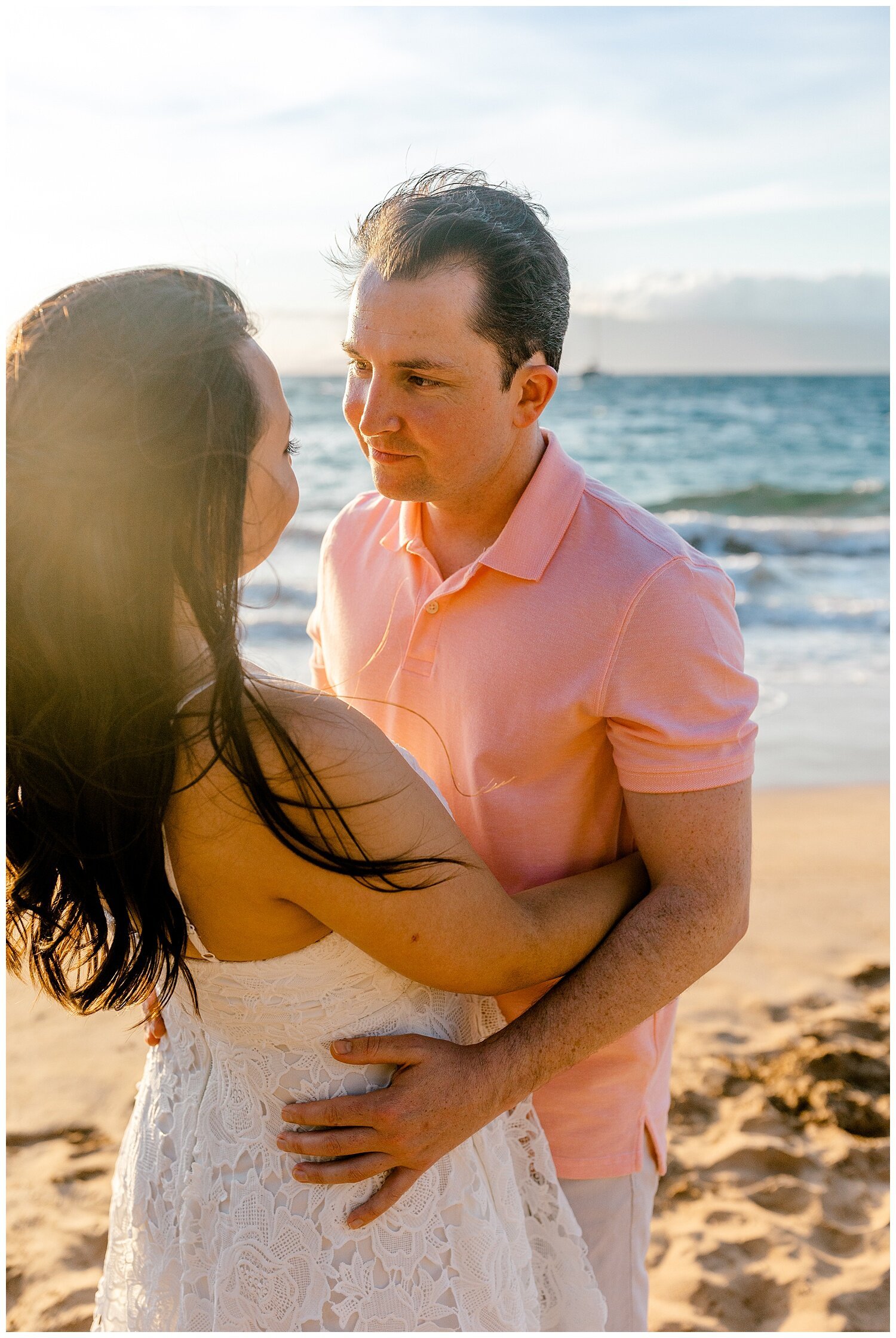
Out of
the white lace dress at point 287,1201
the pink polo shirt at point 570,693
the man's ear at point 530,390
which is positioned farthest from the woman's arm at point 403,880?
the man's ear at point 530,390

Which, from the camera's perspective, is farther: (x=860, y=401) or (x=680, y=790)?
(x=860, y=401)

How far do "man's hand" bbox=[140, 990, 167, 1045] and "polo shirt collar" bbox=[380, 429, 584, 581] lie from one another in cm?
103

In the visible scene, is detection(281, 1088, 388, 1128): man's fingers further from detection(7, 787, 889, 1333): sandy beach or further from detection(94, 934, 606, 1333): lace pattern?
detection(7, 787, 889, 1333): sandy beach

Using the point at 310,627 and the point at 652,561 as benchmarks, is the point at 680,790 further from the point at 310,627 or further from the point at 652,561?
the point at 310,627

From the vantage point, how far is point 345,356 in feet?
7.38

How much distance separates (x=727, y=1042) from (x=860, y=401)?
38278 mm

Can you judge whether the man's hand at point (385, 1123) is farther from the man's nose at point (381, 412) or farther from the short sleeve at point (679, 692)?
the man's nose at point (381, 412)

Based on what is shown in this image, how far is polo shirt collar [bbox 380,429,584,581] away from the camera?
2062 mm

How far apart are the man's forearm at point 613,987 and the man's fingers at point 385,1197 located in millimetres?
241

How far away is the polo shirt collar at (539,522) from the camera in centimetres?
206

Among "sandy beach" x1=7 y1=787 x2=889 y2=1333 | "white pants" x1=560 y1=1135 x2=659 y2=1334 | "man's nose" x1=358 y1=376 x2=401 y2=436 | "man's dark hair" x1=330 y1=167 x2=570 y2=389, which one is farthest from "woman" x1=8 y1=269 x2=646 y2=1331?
"sandy beach" x1=7 y1=787 x2=889 y2=1333

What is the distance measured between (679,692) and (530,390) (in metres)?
0.70

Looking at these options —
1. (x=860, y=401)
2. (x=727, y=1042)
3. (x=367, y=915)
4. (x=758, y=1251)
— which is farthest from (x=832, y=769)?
(x=860, y=401)

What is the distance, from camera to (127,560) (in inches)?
53.8
